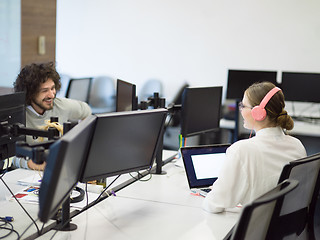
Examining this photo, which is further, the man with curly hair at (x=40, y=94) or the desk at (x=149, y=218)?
the man with curly hair at (x=40, y=94)

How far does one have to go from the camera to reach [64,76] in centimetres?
645

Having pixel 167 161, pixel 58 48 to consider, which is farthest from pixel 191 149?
pixel 58 48

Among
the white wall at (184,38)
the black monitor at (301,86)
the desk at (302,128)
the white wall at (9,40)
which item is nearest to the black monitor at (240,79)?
the black monitor at (301,86)

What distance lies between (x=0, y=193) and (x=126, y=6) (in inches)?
175

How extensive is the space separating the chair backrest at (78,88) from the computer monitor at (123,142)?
2671 mm

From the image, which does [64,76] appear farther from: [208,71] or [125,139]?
[125,139]

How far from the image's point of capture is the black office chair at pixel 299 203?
1.72 metres

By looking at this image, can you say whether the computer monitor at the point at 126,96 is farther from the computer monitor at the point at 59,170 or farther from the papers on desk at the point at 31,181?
the computer monitor at the point at 59,170

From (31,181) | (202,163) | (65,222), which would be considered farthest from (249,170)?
(31,181)

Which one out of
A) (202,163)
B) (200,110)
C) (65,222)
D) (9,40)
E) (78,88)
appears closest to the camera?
(65,222)

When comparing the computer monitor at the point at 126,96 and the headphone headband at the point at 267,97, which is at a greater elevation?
the headphone headband at the point at 267,97

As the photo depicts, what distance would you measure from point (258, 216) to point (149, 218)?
690 mm

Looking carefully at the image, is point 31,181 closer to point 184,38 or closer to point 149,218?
point 149,218

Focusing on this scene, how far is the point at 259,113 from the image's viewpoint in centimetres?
198
